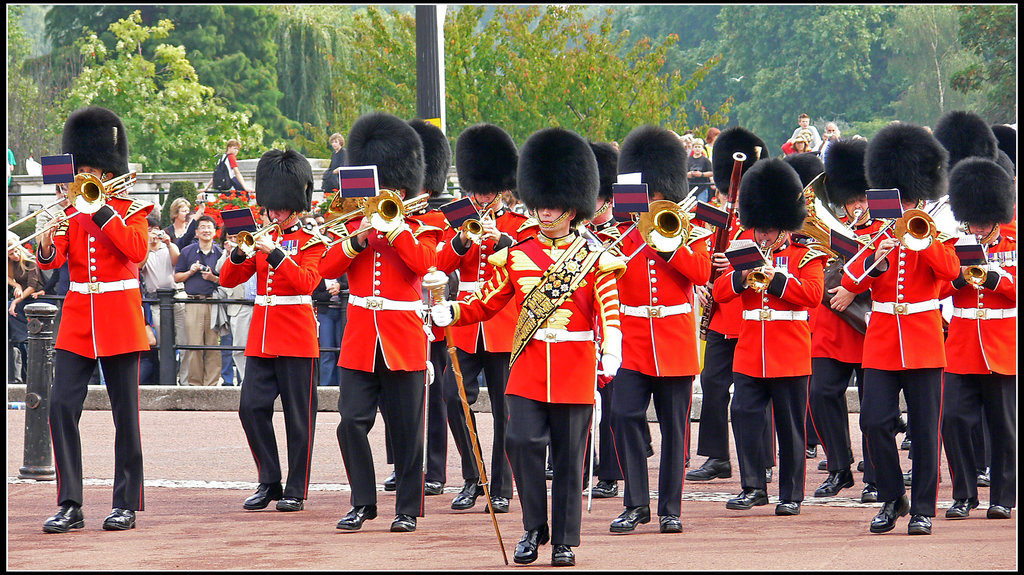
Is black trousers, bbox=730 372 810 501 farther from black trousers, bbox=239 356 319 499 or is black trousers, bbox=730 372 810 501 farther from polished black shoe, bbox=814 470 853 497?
black trousers, bbox=239 356 319 499

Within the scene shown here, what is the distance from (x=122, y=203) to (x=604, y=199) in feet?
8.74

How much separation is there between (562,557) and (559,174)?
1622 mm

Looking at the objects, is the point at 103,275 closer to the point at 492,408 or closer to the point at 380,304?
the point at 380,304

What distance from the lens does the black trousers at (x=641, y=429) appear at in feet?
21.6

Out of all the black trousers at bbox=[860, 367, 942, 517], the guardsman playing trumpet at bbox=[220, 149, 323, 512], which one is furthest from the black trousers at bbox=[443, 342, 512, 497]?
the black trousers at bbox=[860, 367, 942, 517]

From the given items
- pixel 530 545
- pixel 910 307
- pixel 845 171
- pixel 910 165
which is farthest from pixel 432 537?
pixel 845 171

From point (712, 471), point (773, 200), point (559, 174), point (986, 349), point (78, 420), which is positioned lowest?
point (712, 471)

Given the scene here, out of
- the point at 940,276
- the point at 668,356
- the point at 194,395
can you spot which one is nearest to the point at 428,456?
the point at 668,356

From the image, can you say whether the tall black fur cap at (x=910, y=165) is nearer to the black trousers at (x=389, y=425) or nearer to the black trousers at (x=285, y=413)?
the black trousers at (x=389, y=425)

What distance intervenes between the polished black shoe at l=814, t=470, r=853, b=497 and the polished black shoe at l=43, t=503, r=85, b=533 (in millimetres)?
3746

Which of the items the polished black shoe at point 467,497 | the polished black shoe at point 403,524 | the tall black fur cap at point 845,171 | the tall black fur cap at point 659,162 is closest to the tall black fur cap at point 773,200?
the tall black fur cap at point 659,162

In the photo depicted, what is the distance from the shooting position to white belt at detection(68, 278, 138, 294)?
22.1ft

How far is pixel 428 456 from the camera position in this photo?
7.70m

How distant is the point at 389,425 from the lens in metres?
6.80
